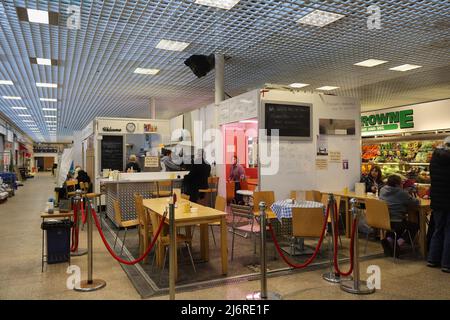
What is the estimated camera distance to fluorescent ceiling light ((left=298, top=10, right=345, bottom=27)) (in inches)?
195

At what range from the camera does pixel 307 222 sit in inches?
169

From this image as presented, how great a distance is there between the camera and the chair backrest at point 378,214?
15.0 ft

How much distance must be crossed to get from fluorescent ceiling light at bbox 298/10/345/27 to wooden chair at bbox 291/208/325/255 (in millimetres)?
2771

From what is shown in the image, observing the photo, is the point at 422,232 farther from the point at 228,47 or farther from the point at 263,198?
the point at 228,47

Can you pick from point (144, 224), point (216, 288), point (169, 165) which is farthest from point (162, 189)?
point (216, 288)

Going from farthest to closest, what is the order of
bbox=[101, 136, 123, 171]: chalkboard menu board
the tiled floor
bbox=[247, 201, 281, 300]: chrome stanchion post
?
bbox=[101, 136, 123, 171]: chalkboard menu board → the tiled floor → bbox=[247, 201, 281, 300]: chrome stanchion post

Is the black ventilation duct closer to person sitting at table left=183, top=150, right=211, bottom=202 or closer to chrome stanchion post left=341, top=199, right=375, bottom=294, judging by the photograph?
person sitting at table left=183, top=150, right=211, bottom=202

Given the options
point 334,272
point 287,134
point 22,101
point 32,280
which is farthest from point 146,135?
point 334,272

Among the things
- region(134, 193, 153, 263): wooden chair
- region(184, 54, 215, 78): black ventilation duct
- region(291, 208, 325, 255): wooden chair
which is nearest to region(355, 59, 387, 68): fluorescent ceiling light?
region(184, 54, 215, 78): black ventilation duct

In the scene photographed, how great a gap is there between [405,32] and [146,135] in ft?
24.4

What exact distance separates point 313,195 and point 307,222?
5.64 feet

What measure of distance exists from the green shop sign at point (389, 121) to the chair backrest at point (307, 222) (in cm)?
733

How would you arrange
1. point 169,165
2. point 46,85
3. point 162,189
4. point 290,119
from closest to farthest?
point 290,119
point 162,189
point 169,165
point 46,85

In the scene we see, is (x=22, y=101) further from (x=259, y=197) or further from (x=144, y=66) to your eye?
(x=259, y=197)
